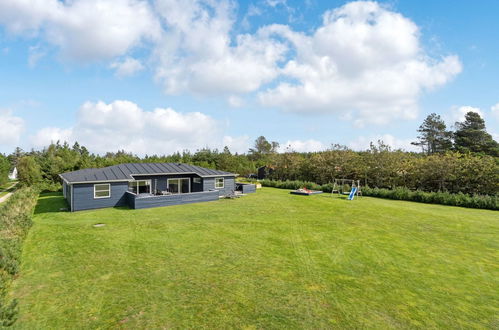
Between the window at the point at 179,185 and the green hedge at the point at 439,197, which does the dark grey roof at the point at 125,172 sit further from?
the green hedge at the point at 439,197

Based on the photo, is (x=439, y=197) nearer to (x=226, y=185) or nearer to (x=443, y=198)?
(x=443, y=198)

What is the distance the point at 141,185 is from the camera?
20.1 meters

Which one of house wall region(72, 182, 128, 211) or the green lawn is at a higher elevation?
house wall region(72, 182, 128, 211)

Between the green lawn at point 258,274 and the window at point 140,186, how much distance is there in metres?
6.29

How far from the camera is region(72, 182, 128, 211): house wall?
15.9m

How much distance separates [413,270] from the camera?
25.2 ft

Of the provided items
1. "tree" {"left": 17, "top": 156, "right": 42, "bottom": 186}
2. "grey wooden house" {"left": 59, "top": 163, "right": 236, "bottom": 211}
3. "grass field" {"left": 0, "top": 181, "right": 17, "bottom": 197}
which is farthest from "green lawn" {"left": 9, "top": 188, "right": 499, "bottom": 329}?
"grass field" {"left": 0, "top": 181, "right": 17, "bottom": 197}

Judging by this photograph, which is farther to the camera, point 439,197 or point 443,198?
point 439,197

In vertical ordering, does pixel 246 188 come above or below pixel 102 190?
below

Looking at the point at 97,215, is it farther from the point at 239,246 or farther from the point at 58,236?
the point at 239,246

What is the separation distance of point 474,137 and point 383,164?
25.3 m

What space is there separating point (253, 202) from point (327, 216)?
6.18 meters

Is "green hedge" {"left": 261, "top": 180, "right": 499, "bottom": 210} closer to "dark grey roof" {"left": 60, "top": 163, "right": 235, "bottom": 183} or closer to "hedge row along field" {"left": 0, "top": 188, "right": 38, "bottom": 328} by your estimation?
"dark grey roof" {"left": 60, "top": 163, "right": 235, "bottom": 183}

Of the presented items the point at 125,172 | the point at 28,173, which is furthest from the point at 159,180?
the point at 28,173
